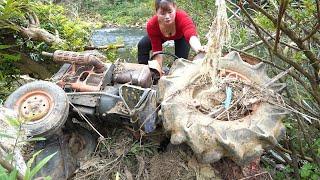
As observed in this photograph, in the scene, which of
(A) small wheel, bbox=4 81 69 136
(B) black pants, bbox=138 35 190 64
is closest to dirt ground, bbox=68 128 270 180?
(A) small wheel, bbox=4 81 69 136

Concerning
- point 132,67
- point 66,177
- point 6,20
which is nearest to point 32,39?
point 6,20

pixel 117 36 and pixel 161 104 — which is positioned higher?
pixel 161 104

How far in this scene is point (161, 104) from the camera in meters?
3.31

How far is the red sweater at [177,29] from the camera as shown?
4.80 m

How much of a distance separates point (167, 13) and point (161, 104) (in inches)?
64.2

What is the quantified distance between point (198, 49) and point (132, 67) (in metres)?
0.66

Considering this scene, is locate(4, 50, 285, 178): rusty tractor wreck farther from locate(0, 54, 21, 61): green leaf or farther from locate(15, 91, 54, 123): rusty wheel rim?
locate(0, 54, 21, 61): green leaf

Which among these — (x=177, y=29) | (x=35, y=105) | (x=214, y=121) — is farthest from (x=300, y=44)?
(x=177, y=29)

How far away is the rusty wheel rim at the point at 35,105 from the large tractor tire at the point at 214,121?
36.6 inches

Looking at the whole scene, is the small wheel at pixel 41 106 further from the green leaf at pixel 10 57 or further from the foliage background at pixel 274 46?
the green leaf at pixel 10 57

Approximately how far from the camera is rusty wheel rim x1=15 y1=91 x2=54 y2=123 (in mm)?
3588

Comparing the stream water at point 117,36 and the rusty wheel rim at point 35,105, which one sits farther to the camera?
the stream water at point 117,36

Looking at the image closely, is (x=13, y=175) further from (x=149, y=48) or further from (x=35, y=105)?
(x=149, y=48)

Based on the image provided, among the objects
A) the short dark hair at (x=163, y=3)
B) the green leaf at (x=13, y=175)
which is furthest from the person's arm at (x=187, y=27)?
the green leaf at (x=13, y=175)
